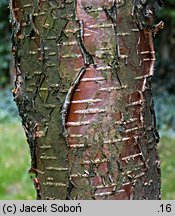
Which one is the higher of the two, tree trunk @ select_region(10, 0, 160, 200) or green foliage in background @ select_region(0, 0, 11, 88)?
tree trunk @ select_region(10, 0, 160, 200)

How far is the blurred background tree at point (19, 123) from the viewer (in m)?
5.09

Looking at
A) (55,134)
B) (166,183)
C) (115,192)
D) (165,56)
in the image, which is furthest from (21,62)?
(165,56)

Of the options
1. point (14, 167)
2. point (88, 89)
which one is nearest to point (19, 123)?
point (14, 167)

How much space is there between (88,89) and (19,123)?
7491 millimetres

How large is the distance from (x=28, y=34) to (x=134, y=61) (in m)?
0.30

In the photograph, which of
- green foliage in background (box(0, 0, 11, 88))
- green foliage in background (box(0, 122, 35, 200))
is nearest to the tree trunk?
green foliage in background (box(0, 122, 35, 200))

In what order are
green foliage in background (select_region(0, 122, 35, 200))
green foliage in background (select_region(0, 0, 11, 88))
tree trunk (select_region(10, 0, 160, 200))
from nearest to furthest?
tree trunk (select_region(10, 0, 160, 200)) < green foliage in background (select_region(0, 122, 35, 200)) < green foliage in background (select_region(0, 0, 11, 88))

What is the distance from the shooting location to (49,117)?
1.46 metres

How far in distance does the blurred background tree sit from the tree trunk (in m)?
3.12

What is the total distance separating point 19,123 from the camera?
28.9 ft

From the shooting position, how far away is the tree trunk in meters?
1.40

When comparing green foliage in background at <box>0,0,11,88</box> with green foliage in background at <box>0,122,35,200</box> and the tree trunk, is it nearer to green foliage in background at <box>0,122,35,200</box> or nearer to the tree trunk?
green foliage in background at <box>0,122,35,200</box>

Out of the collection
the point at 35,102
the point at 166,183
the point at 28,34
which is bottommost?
the point at 166,183

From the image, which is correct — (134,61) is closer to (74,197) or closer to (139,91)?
(139,91)
